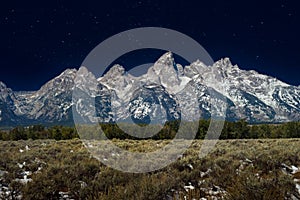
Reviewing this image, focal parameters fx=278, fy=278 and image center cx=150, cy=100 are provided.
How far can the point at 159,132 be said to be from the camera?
40.2 metres

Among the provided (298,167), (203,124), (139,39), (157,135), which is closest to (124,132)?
(157,135)

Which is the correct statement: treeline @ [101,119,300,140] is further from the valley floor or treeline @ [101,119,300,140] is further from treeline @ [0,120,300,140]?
the valley floor

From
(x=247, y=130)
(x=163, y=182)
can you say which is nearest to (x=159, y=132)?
(x=247, y=130)

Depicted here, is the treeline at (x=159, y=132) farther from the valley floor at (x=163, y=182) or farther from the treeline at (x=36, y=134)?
the valley floor at (x=163, y=182)

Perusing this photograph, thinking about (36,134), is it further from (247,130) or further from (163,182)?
(163,182)

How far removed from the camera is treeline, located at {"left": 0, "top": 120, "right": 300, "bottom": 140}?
1555 inches

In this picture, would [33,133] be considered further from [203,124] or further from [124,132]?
[203,124]

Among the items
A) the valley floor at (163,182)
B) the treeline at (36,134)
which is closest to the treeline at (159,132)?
the treeline at (36,134)

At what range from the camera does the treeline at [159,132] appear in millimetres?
39500

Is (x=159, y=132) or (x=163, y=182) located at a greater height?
(x=159, y=132)

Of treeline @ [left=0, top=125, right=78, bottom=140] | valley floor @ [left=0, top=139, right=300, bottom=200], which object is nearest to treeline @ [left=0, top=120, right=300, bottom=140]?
treeline @ [left=0, top=125, right=78, bottom=140]

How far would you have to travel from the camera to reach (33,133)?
48031 mm

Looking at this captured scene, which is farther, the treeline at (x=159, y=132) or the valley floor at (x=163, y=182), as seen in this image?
the treeline at (x=159, y=132)

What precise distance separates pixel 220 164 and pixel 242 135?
43.4 m
